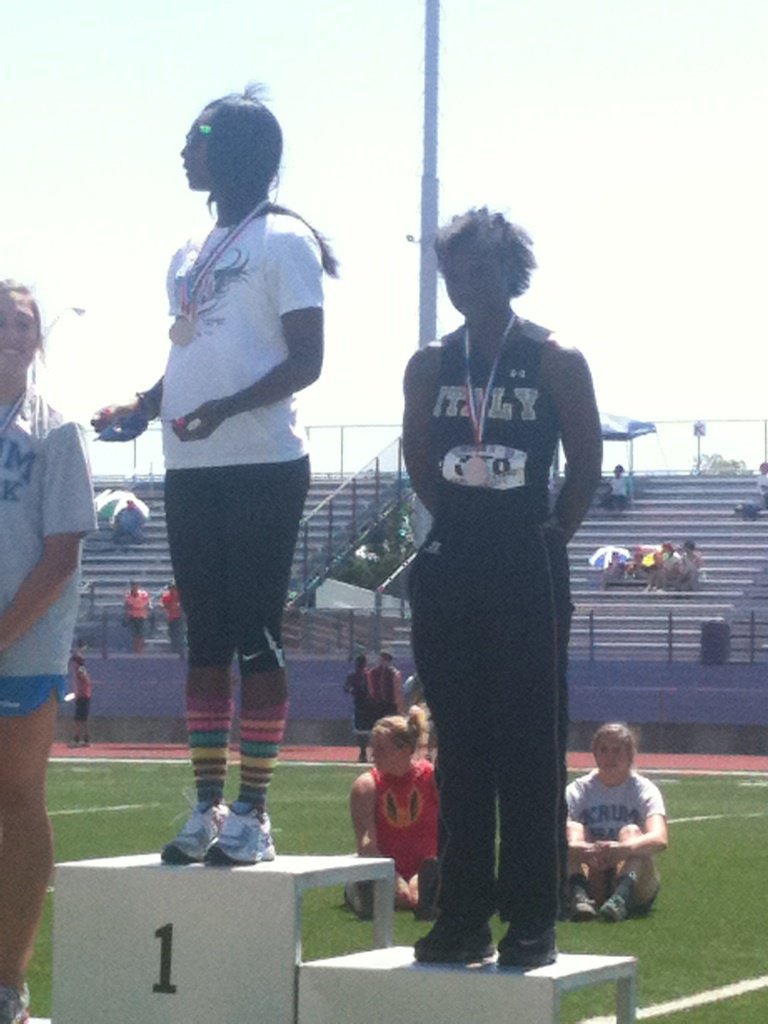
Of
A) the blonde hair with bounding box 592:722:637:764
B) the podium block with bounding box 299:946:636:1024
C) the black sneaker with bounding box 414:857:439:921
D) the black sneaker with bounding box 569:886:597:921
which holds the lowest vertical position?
the black sneaker with bounding box 569:886:597:921

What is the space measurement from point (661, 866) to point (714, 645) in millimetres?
18785

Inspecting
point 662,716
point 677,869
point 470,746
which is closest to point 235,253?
point 470,746

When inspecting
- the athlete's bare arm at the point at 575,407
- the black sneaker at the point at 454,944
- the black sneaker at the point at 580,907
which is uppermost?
the athlete's bare arm at the point at 575,407

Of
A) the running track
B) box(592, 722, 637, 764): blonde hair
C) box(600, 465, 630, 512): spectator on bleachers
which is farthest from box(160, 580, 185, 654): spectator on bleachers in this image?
box(592, 722, 637, 764): blonde hair

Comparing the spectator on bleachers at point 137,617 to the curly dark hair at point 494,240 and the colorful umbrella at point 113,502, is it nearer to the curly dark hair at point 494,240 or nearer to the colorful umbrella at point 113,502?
the colorful umbrella at point 113,502

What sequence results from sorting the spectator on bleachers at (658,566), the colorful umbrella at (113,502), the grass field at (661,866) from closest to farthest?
the grass field at (661,866) → the spectator on bleachers at (658,566) → the colorful umbrella at (113,502)

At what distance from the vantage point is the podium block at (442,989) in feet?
17.4

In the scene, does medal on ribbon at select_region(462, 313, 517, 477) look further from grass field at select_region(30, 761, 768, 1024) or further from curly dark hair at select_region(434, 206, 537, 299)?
grass field at select_region(30, 761, 768, 1024)

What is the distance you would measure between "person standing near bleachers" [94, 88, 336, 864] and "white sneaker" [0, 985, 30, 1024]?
1.69ft

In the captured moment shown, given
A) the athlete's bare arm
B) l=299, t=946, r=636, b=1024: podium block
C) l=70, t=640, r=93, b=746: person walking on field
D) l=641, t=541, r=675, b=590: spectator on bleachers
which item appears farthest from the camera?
l=641, t=541, r=675, b=590: spectator on bleachers

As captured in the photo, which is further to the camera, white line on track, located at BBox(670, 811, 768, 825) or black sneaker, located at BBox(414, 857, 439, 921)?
white line on track, located at BBox(670, 811, 768, 825)

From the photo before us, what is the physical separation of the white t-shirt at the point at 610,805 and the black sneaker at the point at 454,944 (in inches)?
223

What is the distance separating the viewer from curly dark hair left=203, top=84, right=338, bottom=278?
623cm

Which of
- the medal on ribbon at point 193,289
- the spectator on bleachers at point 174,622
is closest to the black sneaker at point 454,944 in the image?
the medal on ribbon at point 193,289
